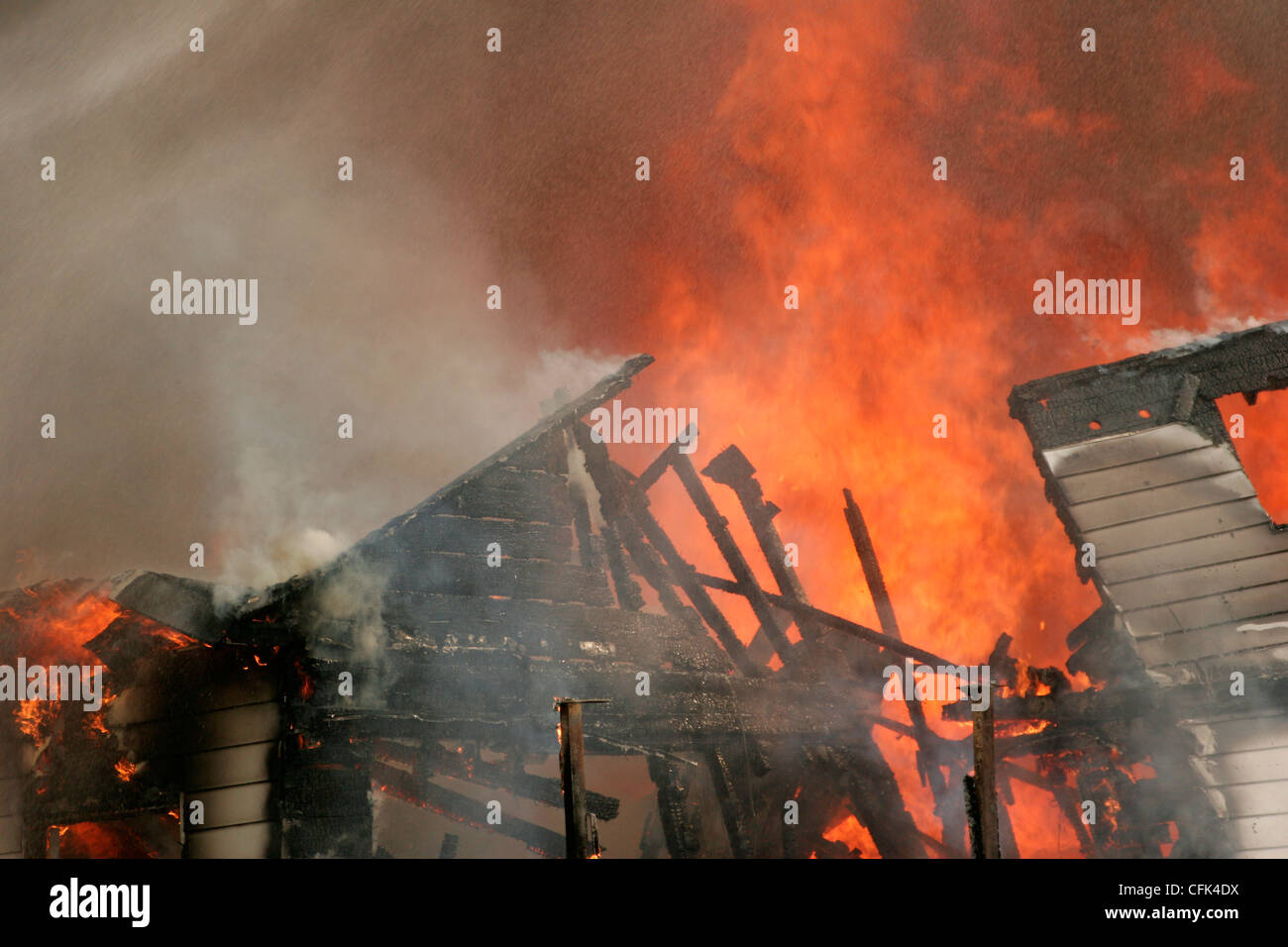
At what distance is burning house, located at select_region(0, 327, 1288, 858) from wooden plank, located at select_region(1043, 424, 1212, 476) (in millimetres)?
36

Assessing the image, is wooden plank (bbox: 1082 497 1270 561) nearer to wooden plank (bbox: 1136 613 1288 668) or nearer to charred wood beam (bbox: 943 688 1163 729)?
wooden plank (bbox: 1136 613 1288 668)

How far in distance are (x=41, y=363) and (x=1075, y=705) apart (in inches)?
622

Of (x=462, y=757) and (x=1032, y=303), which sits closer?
(x=462, y=757)

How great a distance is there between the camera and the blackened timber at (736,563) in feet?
41.5

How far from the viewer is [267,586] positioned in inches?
361

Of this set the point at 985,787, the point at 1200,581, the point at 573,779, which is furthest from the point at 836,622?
the point at 573,779

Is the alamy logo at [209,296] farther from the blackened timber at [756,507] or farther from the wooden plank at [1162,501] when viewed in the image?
the wooden plank at [1162,501]

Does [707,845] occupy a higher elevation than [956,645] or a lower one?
lower

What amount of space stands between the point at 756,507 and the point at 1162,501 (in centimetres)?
477
